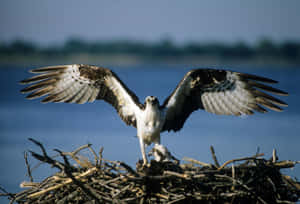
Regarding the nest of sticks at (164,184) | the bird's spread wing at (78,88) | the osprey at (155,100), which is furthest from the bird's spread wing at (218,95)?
the nest of sticks at (164,184)

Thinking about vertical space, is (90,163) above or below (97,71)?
below

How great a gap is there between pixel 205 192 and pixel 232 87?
6.06 ft

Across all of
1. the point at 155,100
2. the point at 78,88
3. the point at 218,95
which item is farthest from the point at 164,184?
the point at 78,88

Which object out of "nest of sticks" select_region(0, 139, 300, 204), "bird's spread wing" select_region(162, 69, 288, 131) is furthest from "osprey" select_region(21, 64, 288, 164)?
"nest of sticks" select_region(0, 139, 300, 204)

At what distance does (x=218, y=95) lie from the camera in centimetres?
630

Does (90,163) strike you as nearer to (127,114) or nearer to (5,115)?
(127,114)

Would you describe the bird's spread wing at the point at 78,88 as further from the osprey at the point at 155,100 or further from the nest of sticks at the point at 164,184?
the nest of sticks at the point at 164,184

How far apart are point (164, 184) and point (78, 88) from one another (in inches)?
83.8

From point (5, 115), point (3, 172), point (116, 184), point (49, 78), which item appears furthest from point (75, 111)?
point (116, 184)

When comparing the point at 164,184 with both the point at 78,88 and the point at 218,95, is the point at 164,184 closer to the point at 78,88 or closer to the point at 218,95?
the point at 218,95

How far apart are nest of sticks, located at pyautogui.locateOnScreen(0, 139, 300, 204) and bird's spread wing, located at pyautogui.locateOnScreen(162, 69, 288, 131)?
1.12 metres

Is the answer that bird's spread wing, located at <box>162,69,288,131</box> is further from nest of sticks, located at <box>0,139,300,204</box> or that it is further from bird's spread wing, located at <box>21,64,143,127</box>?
nest of sticks, located at <box>0,139,300,204</box>

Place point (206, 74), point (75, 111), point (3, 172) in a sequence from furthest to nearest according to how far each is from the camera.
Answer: point (75, 111) < point (3, 172) < point (206, 74)

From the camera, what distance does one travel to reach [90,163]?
5.34m
